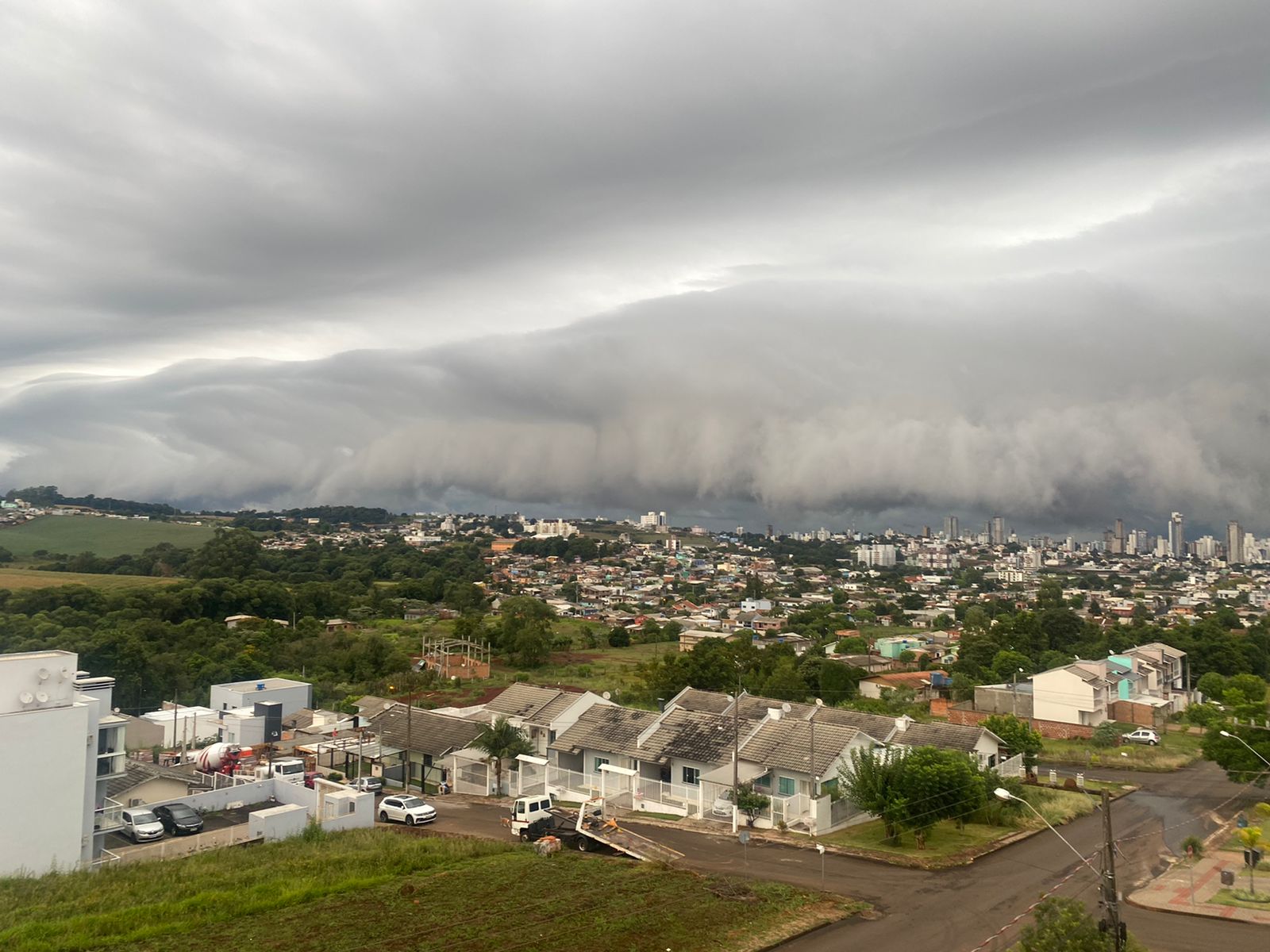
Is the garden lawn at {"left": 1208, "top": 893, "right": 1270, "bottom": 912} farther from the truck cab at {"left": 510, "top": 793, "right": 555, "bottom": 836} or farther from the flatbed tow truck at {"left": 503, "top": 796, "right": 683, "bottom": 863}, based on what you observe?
the truck cab at {"left": 510, "top": 793, "right": 555, "bottom": 836}

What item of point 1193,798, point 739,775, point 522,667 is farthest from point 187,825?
point 522,667

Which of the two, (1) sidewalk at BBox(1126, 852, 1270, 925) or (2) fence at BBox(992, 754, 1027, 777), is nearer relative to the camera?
(1) sidewalk at BBox(1126, 852, 1270, 925)

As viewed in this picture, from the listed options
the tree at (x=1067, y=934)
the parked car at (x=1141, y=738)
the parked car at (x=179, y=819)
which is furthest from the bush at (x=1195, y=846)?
the parked car at (x=179, y=819)

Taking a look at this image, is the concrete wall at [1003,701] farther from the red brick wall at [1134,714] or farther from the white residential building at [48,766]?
the white residential building at [48,766]

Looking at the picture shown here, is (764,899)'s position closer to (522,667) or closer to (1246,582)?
(522,667)

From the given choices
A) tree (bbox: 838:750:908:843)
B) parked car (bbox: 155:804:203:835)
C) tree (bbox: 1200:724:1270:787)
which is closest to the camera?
tree (bbox: 838:750:908:843)

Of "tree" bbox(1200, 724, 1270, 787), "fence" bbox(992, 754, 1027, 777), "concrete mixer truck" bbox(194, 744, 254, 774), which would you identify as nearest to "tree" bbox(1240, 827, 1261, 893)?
"tree" bbox(1200, 724, 1270, 787)
